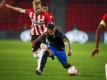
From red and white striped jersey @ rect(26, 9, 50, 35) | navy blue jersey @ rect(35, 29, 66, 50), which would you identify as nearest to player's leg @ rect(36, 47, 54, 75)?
navy blue jersey @ rect(35, 29, 66, 50)

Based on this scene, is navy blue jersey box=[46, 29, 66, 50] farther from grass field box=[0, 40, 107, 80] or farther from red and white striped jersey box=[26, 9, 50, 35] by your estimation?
red and white striped jersey box=[26, 9, 50, 35]

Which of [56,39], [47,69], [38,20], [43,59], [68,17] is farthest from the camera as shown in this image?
[68,17]

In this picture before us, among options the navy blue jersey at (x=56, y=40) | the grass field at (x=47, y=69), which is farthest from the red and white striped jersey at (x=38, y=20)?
the navy blue jersey at (x=56, y=40)

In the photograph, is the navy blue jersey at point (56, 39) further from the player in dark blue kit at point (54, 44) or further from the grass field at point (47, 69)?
the grass field at point (47, 69)

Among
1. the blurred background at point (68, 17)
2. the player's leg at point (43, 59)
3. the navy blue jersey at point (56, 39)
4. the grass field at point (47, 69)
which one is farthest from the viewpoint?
the blurred background at point (68, 17)

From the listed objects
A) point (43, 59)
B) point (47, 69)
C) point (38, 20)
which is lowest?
point (47, 69)

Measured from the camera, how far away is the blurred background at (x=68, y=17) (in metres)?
39.0

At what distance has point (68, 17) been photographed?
40.0 metres

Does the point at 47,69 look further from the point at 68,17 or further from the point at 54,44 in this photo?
the point at 68,17

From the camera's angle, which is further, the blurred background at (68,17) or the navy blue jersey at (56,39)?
the blurred background at (68,17)

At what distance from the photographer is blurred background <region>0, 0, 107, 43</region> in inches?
1537

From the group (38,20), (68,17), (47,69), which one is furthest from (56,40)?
(68,17)

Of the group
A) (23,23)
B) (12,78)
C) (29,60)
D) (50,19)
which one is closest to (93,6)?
(23,23)

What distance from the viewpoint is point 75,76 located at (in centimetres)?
1537
